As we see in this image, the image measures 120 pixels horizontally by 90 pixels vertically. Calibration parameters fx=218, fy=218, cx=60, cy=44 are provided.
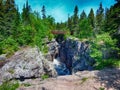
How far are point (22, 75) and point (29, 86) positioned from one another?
9.57m

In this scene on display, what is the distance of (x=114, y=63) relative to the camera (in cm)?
3406

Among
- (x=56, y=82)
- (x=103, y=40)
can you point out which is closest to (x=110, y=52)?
(x=103, y=40)

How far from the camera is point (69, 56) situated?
70.8 m

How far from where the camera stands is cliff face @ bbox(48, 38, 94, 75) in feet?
176

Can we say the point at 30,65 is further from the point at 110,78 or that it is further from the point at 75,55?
the point at 75,55

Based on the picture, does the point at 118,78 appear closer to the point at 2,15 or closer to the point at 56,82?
the point at 56,82

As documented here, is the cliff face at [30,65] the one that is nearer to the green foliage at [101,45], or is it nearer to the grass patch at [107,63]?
the green foliage at [101,45]

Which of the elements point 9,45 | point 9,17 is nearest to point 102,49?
point 9,45

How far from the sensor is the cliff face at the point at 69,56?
53622mm

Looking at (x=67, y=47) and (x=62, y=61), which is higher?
(x=67, y=47)

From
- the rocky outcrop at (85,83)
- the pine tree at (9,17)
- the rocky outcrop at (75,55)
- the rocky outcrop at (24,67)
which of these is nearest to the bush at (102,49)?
the rocky outcrop at (75,55)

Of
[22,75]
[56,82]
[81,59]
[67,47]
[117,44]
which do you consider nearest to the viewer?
[56,82]

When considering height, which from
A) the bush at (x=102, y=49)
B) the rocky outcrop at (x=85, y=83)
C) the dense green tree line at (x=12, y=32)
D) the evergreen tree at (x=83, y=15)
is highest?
the evergreen tree at (x=83, y=15)

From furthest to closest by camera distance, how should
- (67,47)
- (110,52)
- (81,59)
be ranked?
(67,47)
(81,59)
(110,52)
